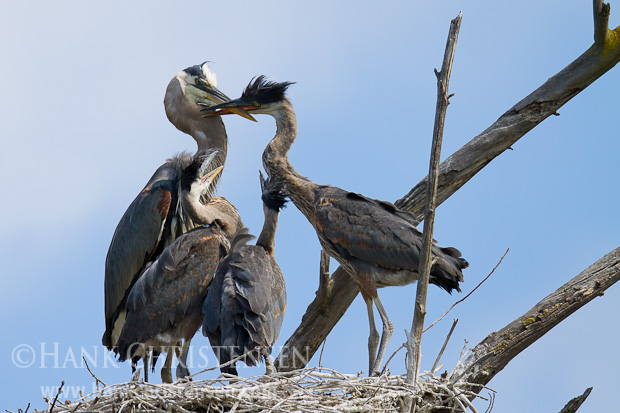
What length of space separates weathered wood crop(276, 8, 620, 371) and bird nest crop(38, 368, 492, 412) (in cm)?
142

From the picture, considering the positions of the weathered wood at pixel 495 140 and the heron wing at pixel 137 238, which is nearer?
the weathered wood at pixel 495 140

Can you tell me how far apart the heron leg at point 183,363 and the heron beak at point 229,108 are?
2.31m

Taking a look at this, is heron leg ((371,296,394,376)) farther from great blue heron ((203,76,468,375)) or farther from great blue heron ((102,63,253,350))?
great blue heron ((102,63,253,350))

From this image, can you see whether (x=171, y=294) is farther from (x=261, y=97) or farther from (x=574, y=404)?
(x=574, y=404)

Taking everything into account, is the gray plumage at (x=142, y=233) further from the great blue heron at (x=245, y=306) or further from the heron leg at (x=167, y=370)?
the great blue heron at (x=245, y=306)

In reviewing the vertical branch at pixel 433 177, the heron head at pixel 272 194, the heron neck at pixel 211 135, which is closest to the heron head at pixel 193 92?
the heron neck at pixel 211 135

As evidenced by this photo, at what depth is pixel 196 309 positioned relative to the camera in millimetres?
6805

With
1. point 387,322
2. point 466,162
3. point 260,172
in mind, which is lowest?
point 387,322

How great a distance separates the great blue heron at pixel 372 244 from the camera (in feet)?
20.9

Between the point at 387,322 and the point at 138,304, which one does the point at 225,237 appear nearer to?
the point at 138,304

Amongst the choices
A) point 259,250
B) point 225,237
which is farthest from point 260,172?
point 259,250

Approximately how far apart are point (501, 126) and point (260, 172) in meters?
2.00

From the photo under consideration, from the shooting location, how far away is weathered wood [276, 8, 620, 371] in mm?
6852

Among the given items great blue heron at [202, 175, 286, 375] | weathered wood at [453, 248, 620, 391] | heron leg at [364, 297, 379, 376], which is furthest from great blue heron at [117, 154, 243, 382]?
weathered wood at [453, 248, 620, 391]
